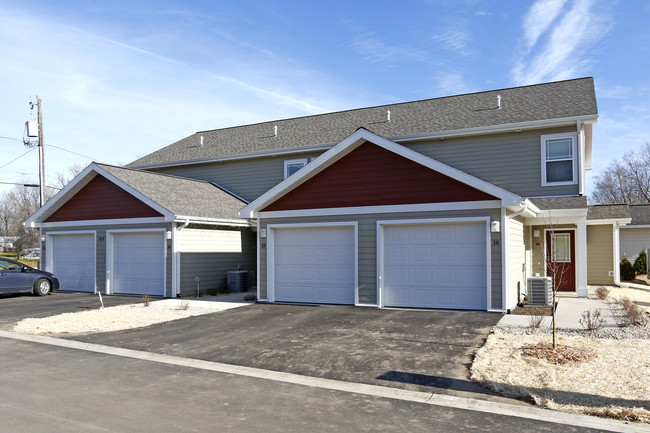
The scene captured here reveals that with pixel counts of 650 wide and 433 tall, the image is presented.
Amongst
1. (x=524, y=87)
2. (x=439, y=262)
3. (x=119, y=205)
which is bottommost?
(x=439, y=262)

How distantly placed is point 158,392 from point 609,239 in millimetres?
18831

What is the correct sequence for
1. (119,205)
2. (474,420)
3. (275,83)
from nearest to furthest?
(474,420) < (119,205) < (275,83)

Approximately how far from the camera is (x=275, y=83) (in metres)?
19.4

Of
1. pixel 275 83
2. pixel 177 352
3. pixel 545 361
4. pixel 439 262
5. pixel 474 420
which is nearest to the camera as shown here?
pixel 474 420

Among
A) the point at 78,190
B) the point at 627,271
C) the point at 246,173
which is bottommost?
the point at 627,271

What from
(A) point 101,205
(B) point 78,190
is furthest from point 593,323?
(B) point 78,190

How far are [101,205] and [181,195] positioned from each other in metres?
2.98

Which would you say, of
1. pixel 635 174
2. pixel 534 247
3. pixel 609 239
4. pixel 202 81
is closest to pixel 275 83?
pixel 202 81

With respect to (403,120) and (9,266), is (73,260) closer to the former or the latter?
(9,266)

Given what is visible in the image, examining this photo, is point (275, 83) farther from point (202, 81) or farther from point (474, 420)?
point (474, 420)

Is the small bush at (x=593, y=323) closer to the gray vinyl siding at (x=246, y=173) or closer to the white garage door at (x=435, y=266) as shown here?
the white garage door at (x=435, y=266)

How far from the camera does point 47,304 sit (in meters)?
15.7

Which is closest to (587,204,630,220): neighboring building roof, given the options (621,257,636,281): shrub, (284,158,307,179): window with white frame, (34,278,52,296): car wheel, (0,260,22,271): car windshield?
(621,257,636,281): shrub

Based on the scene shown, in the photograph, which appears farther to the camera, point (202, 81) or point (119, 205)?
point (202, 81)
